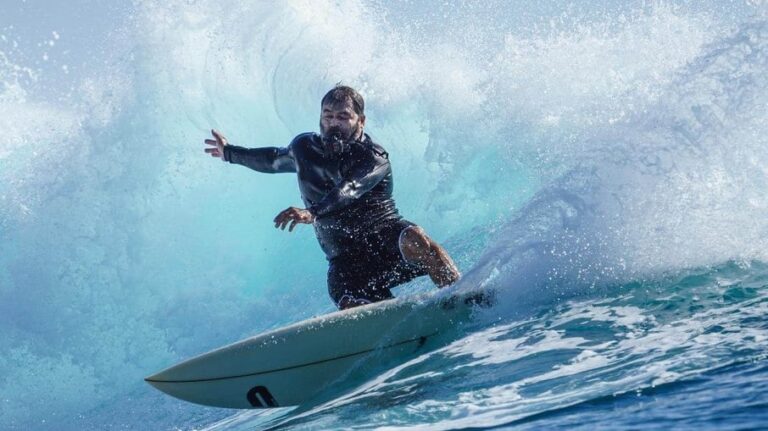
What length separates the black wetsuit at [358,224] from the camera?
525cm

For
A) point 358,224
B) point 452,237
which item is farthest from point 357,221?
point 452,237

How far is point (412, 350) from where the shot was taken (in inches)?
189

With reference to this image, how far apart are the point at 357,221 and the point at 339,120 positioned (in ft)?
2.16

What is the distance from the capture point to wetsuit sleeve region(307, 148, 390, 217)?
4957 mm

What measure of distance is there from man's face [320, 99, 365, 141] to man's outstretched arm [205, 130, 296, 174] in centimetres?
39

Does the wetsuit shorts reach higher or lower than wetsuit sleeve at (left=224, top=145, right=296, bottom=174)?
lower

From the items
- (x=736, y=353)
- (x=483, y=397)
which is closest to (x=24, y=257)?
(x=483, y=397)

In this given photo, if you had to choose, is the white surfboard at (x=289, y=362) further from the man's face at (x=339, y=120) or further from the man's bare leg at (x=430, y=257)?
the man's face at (x=339, y=120)

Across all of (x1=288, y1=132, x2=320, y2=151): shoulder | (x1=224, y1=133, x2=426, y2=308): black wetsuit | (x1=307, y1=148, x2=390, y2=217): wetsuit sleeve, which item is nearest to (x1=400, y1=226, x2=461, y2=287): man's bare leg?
(x1=224, y1=133, x2=426, y2=308): black wetsuit

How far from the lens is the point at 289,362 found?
4.68 meters

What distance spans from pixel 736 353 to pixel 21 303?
11.2 metres

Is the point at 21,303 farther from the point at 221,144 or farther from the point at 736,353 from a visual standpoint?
the point at 736,353

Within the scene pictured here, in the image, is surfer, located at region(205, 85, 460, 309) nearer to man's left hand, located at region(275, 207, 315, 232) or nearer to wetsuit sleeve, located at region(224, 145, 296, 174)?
wetsuit sleeve, located at region(224, 145, 296, 174)

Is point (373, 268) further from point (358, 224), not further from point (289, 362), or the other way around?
point (289, 362)
